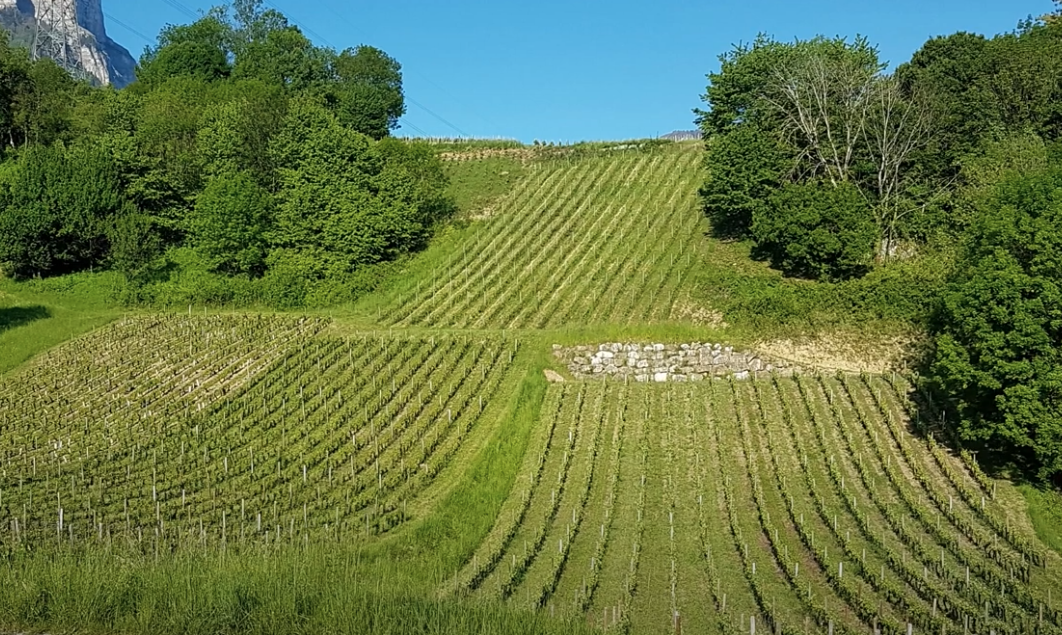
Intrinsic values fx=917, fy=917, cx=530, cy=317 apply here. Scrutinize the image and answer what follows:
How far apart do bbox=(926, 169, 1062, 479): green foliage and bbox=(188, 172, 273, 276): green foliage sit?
3551cm

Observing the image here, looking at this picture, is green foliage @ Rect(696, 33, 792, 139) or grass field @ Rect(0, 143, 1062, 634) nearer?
grass field @ Rect(0, 143, 1062, 634)

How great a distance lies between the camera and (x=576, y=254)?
4706cm

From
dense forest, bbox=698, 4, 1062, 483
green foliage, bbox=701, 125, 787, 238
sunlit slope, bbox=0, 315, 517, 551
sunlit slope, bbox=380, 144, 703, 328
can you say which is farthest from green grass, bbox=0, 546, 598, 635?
green foliage, bbox=701, 125, 787, 238

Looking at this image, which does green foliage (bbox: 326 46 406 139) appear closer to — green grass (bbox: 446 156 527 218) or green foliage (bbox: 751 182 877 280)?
green grass (bbox: 446 156 527 218)

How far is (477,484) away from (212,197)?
1222 inches

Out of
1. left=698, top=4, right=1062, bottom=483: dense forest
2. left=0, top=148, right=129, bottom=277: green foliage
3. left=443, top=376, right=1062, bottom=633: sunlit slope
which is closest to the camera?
left=443, top=376, right=1062, bottom=633: sunlit slope

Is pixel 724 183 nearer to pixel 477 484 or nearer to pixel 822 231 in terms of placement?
pixel 822 231

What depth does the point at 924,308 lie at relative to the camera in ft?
114

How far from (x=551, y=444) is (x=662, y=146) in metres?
41.5

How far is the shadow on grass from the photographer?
4332 centimetres

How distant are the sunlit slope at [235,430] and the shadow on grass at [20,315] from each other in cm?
494

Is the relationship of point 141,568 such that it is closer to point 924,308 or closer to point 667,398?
point 667,398

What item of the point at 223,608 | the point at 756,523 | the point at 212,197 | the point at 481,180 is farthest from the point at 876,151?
the point at 223,608

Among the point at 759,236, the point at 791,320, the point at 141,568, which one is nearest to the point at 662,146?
the point at 759,236
